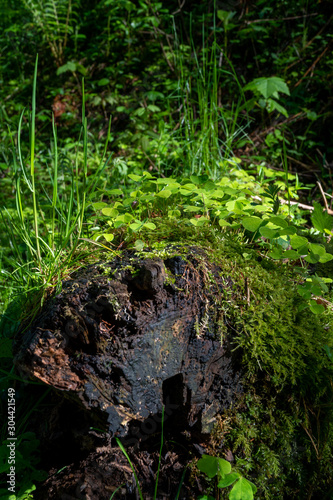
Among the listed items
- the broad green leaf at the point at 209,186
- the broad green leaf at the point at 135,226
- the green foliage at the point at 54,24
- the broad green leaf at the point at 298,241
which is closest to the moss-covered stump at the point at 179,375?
the broad green leaf at the point at 135,226

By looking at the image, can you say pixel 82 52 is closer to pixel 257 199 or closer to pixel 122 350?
pixel 257 199

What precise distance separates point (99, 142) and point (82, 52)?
1.85 meters

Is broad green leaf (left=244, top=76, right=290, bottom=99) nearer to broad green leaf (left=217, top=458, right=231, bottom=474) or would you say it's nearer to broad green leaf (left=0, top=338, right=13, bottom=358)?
broad green leaf (left=0, top=338, right=13, bottom=358)

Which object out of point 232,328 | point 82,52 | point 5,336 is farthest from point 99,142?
point 232,328

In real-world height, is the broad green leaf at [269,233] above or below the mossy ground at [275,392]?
above

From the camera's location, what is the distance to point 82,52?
5402 millimetres

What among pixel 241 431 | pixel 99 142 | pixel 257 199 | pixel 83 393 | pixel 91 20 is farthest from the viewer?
pixel 91 20

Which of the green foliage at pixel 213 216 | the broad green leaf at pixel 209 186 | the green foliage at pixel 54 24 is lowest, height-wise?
the green foliage at pixel 213 216

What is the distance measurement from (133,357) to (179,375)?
0.20 metres

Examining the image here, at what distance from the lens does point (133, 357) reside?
132 centimetres

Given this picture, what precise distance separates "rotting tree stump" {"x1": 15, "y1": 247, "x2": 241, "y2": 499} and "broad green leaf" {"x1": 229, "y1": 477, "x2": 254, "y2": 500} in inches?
9.9

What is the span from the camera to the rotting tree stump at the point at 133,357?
50.9 inches

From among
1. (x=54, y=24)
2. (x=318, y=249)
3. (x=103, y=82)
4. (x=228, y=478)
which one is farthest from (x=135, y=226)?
(x=54, y=24)

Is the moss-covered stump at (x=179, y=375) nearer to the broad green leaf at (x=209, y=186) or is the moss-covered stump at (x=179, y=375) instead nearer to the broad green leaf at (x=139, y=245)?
the broad green leaf at (x=139, y=245)
